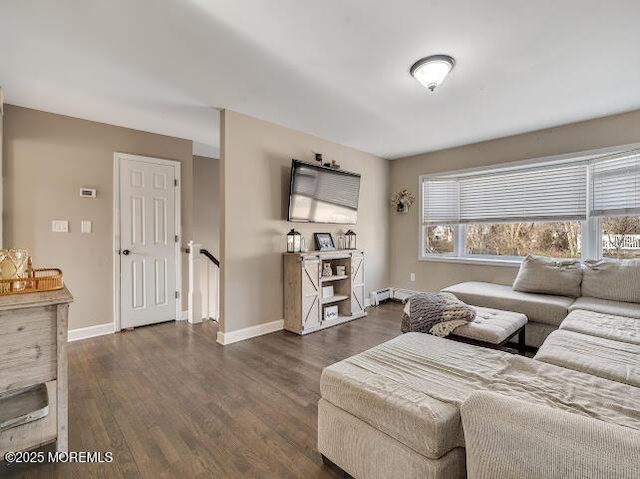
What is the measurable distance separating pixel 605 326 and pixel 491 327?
82 cm

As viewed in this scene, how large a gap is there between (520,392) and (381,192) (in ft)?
13.6

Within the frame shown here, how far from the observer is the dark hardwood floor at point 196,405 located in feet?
5.03

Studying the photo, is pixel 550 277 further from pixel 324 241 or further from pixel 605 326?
pixel 324 241

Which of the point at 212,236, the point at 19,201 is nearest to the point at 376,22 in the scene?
the point at 19,201

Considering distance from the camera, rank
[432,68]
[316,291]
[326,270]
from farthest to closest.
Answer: [326,270] → [316,291] → [432,68]

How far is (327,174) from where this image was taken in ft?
13.3

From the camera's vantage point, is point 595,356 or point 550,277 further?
point 550,277

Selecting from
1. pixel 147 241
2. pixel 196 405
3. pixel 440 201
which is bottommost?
pixel 196 405

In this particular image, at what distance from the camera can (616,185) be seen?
3.35 metres

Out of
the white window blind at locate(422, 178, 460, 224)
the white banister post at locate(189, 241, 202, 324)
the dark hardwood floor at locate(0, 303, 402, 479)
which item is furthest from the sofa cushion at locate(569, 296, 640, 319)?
the white banister post at locate(189, 241, 202, 324)

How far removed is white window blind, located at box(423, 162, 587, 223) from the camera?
3656 mm

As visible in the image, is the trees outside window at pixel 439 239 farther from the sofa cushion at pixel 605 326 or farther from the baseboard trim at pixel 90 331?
the baseboard trim at pixel 90 331

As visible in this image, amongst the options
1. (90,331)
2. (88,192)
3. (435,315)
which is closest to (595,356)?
(435,315)

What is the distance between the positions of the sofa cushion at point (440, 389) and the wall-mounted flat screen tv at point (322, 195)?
231cm
